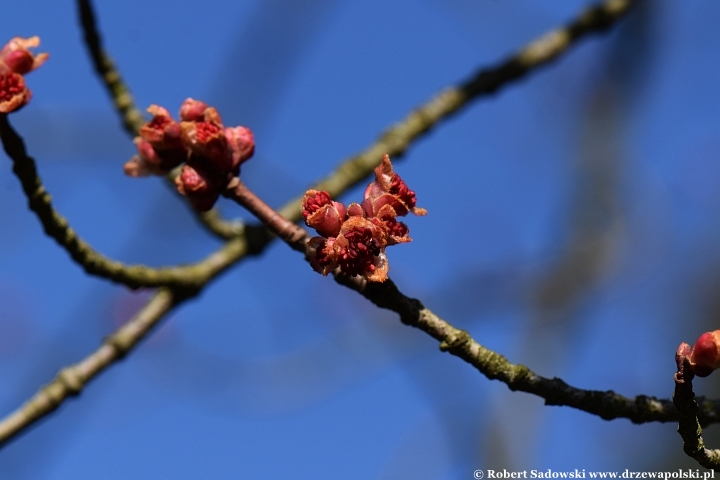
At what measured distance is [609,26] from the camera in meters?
4.60

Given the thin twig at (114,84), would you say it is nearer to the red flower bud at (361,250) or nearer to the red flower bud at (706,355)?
the red flower bud at (361,250)

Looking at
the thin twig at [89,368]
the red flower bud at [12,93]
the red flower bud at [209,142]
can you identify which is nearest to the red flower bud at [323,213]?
the red flower bud at [209,142]

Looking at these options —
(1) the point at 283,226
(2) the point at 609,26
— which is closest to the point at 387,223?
(1) the point at 283,226

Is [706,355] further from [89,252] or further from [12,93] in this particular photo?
[89,252]

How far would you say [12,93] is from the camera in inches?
81.8

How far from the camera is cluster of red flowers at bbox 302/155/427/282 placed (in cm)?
187

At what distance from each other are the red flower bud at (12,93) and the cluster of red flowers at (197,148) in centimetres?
31

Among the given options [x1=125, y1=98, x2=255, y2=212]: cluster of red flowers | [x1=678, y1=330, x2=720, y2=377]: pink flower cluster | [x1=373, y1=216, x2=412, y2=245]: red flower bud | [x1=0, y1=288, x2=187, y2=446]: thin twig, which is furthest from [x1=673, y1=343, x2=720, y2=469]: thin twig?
[x1=0, y1=288, x2=187, y2=446]: thin twig

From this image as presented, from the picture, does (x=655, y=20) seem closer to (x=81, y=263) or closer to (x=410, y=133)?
(x=410, y=133)

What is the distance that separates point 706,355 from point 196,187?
4.12 ft

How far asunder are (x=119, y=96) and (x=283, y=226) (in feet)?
6.52

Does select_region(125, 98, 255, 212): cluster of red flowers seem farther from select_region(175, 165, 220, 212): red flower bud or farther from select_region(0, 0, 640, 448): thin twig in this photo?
select_region(0, 0, 640, 448): thin twig

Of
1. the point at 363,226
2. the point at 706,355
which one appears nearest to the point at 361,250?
the point at 363,226

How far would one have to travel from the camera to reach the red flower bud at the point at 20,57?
7.07 ft
